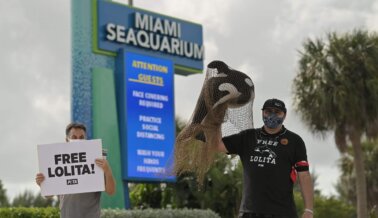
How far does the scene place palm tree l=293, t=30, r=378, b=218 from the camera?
85.5 feet

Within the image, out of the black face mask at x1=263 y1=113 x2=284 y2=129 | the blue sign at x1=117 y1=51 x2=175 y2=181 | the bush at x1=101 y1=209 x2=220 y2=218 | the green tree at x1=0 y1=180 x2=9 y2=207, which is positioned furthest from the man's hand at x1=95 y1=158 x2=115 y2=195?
the green tree at x1=0 y1=180 x2=9 y2=207

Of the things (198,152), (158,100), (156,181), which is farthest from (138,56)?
(198,152)

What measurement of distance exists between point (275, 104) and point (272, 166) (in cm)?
47

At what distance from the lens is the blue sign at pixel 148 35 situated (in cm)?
1944

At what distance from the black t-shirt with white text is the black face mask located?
93 mm

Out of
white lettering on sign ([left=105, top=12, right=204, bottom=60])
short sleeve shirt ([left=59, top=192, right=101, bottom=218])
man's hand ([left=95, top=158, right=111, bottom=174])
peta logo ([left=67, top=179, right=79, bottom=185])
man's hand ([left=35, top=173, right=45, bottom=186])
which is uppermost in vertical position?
white lettering on sign ([left=105, top=12, right=204, bottom=60])

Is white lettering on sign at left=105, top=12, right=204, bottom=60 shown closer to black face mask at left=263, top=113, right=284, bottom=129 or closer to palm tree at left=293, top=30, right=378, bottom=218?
palm tree at left=293, top=30, right=378, bottom=218

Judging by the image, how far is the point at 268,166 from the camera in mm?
6160

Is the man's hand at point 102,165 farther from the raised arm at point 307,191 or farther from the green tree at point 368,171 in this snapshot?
the green tree at point 368,171

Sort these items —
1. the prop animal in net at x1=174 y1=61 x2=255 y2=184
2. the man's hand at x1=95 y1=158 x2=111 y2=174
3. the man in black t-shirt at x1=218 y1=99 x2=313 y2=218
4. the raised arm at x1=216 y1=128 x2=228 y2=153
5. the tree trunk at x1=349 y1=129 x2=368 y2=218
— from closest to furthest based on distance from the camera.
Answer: the man in black t-shirt at x1=218 y1=99 x2=313 y2=218, the raised arm at x1=216 y1=128 x2=228 y2=153, the prop animal in net at x1=174 y1=61 x2=255 y2=184, the man's hand at x1=95 y1=158 x2=111 y2=174, the tree trunk at x1=349 y1=129 x2=368 y2=218

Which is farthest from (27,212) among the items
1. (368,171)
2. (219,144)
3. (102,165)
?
(368,171)

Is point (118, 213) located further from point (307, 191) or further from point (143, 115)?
point (307, 191)

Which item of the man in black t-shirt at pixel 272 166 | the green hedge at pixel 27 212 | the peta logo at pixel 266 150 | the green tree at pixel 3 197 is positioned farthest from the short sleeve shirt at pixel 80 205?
the green tree at pixel 3 197

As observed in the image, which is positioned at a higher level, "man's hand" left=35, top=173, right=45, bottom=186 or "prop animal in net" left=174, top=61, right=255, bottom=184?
"prop animal in net" left=174, top=61, right=255, bottom=184
